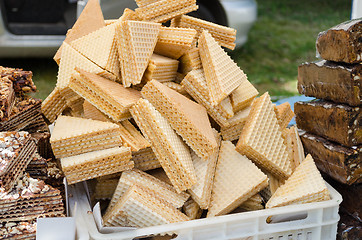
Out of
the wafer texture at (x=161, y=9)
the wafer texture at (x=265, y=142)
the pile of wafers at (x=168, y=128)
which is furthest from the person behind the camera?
the wafer texture at (x=161, y=9)

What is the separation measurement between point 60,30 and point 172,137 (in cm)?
456

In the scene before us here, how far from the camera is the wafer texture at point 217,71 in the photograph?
192cm

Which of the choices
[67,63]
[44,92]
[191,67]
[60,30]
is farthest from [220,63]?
[60,30]

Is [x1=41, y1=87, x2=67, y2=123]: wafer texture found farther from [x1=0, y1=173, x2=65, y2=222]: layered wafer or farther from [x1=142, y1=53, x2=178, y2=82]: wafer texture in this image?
[x1=0, y1=173, x2=65, y2=222]: layered wafer

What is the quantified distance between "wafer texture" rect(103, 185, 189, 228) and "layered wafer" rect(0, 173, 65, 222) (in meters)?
0.23

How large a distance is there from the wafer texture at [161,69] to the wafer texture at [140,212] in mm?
560

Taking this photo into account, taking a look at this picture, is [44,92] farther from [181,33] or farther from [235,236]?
[235,236]

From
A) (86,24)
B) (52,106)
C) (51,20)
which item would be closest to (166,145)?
(52,106)

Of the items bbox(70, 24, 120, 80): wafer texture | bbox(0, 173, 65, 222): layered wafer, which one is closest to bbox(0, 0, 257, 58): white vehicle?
bbox(70, 24, 120, 80): wafer texture

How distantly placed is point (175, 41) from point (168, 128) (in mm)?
483

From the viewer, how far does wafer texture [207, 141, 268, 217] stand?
180 cm

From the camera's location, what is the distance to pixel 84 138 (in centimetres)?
175

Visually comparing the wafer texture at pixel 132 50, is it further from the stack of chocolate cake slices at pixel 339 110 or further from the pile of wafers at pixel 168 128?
the stack of chocolate cake slices at pixel 339 110

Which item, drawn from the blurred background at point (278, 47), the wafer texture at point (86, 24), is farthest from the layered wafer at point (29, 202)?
the blurred background at point (278, 47)
